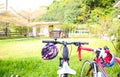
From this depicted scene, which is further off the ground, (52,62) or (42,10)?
(42,10)

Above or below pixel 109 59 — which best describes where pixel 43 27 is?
above

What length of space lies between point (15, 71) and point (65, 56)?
1.88 m

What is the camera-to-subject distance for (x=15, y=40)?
3.47 metres

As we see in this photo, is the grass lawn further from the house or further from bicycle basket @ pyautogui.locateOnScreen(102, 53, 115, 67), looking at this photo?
bicycle basket @ pyautogui.locateOnScreen(102, 53, 115, 67)

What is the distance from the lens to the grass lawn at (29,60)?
3.05 metres

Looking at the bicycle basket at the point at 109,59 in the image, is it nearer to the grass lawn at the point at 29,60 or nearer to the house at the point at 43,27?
the grass lawn at the point at 29,60

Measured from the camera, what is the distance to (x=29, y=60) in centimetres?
325

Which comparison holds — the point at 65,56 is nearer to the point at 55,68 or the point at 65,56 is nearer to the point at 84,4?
the point at 55,68

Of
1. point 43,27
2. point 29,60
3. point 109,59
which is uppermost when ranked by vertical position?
point 43,27

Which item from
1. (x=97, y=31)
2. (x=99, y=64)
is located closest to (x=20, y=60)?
(x=97, y=31)

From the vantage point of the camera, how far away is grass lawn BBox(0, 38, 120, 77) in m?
3.05

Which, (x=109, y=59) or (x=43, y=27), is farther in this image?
(x=43, y=27)

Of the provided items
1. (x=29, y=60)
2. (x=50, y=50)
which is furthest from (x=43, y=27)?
(x=50, y=50)

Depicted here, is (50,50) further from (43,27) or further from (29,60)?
(43,27)
